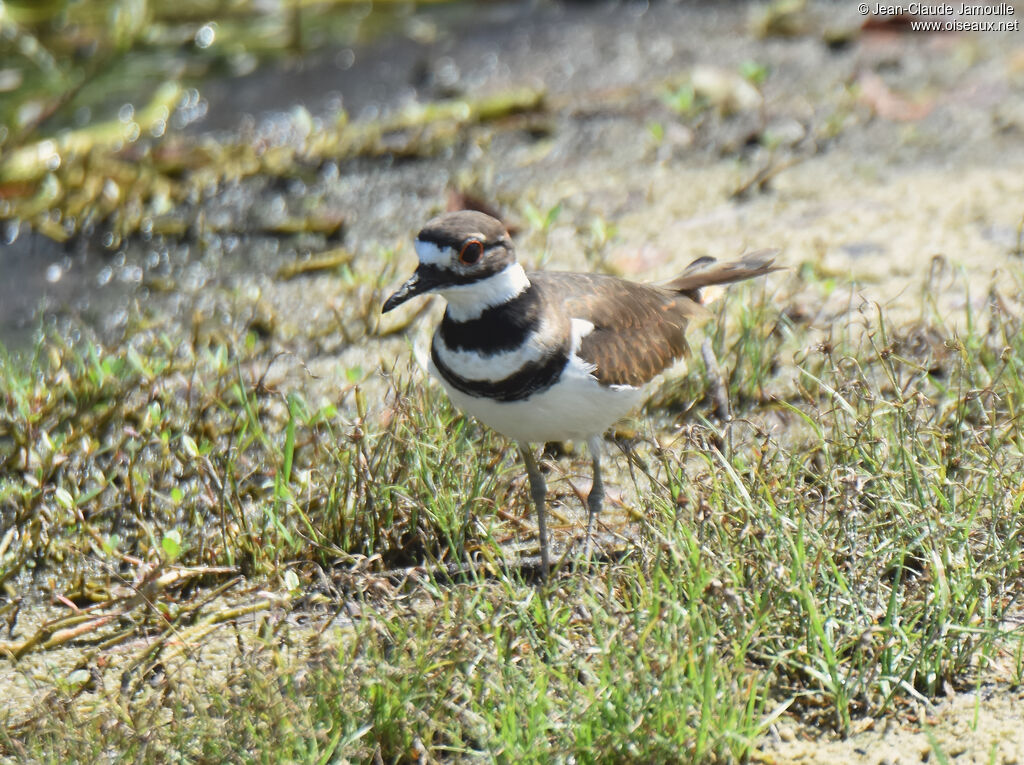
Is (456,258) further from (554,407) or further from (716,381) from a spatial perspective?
(716,381)

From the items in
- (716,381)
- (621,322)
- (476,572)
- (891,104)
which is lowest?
(476,572)

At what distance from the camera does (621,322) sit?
371cm

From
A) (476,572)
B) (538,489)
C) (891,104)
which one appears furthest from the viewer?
(891,104)

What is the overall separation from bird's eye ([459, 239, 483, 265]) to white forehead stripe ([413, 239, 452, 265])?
4 centimetres

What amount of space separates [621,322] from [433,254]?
2.07 feet

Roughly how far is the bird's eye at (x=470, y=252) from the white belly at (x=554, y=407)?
0.33 metres

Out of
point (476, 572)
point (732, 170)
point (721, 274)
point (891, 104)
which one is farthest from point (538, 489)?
point (891, 104)

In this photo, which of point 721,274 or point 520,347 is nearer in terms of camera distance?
point 520,347

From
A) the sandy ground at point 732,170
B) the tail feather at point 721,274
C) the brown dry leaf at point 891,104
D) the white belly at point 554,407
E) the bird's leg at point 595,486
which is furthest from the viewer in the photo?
the brown dry leaf at point 891,104

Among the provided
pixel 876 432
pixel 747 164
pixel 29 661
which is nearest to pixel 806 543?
pixel 876 432

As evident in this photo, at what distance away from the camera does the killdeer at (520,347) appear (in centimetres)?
331

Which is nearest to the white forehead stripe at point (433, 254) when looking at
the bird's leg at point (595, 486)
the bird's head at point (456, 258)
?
the bird's head at point (456, 258)

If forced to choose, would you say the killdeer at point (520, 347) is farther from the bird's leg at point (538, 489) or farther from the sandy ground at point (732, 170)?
the sandy ground at point (732, 170)

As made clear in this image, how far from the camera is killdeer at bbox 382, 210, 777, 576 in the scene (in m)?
3.31
